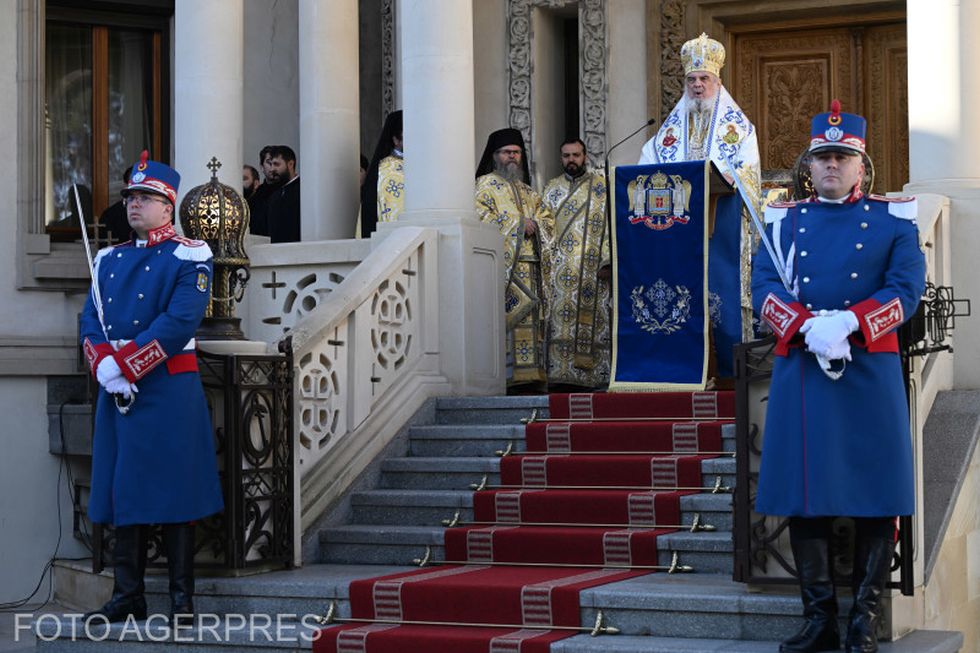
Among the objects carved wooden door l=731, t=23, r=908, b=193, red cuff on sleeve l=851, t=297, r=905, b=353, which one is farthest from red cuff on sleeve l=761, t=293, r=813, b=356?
carved wooden door l=731, t=23, r=908, b=193

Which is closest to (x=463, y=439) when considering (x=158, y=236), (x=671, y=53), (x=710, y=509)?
(x=710, y=509)

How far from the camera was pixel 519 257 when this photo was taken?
1184 cm

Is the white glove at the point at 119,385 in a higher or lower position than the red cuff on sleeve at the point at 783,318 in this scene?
lower

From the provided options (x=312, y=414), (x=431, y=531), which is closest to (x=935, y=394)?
(x=431, y=531)

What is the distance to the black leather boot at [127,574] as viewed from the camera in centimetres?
834

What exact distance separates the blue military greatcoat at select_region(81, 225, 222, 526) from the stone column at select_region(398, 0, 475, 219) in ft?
8.63

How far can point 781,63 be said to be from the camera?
1462 centimetres

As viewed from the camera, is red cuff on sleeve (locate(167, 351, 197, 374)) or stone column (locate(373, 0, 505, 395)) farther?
stone column (locate(373, 0, 505, 395))

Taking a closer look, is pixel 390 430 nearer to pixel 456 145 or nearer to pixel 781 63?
pixel 456 145

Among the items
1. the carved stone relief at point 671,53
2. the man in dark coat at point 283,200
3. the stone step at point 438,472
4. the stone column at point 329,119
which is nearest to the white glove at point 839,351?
the stone step at point 438,472

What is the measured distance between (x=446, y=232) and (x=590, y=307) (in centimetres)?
186

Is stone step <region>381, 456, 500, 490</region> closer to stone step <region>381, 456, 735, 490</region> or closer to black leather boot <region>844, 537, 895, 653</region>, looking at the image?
stone step <region>381, 456, 735, 490</region>

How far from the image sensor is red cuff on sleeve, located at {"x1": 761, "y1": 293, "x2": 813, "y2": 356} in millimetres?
7074

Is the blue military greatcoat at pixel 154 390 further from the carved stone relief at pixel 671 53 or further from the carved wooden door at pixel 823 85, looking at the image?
the carved wooden door at pixel 823 85
